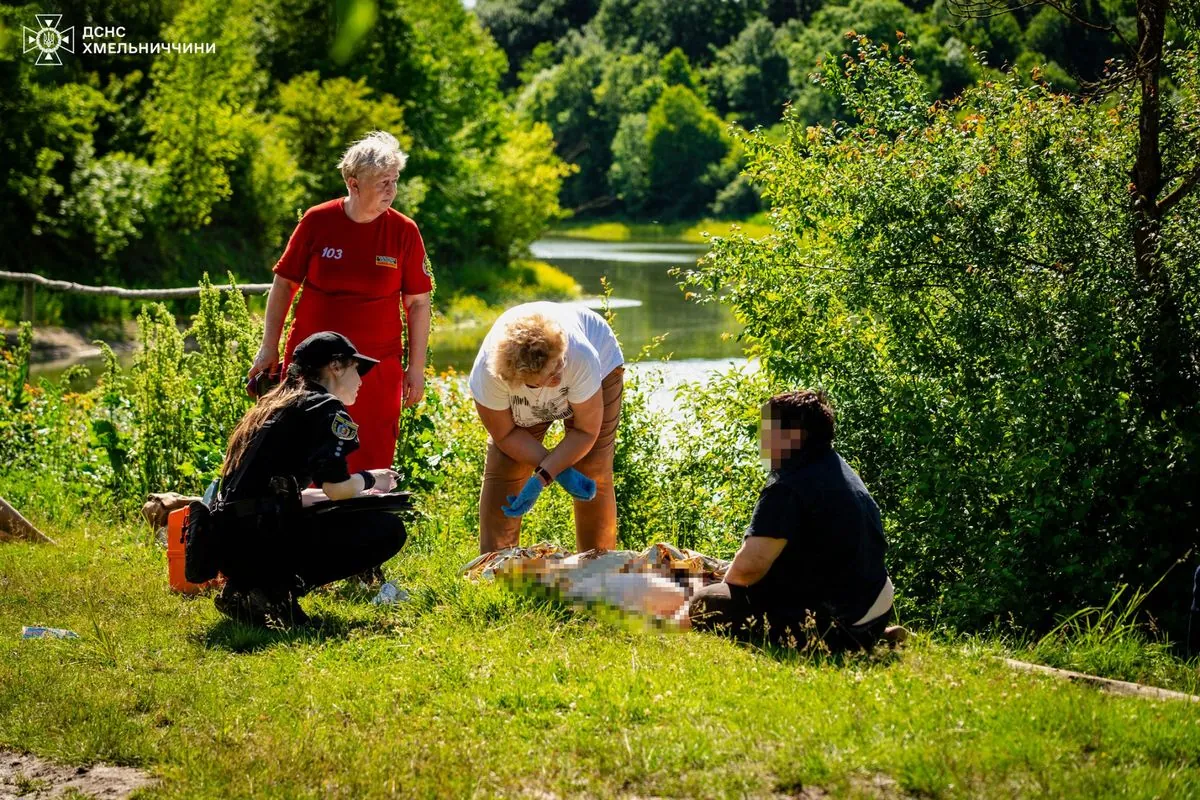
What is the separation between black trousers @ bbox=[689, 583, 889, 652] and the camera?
440 centimetres

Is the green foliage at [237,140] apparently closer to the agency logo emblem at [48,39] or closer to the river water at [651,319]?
the agency logo emblem at [48,39]

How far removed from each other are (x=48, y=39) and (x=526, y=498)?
72.8ft

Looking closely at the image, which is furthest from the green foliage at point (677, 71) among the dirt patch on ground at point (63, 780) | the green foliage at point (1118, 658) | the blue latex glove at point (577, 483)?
the dirt patch on ground at point (63, 780)

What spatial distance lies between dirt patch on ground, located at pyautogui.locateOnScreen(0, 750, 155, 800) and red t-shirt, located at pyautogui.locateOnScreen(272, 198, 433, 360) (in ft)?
8.17

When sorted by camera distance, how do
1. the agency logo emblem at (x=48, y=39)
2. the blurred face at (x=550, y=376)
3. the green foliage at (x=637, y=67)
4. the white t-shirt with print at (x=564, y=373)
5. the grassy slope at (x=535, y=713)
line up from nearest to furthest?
A: the grassy slope at (x=535, y=713) < the blurred face at (x=550, y=376) < the white t-shirt with print at (x=564, y=373) < the agency logo emblem at (x=48, y=39) < the green foliage at (x=637, y=67)

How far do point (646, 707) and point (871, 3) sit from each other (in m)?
38.5

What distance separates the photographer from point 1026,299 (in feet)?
21.1

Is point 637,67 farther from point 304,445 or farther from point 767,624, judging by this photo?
point 767,624

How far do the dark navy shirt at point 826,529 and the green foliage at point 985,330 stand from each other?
1533mm

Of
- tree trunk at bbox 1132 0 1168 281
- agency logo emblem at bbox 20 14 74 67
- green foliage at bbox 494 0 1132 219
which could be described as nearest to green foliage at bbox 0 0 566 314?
agency logo emblem at bbox 20 14 74 67

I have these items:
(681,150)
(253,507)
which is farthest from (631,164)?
(253,507)

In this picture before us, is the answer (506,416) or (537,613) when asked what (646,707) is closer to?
(537,613)

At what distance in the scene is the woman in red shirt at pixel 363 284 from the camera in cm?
565

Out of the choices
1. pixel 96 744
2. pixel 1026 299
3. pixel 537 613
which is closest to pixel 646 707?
pixel 537 613
